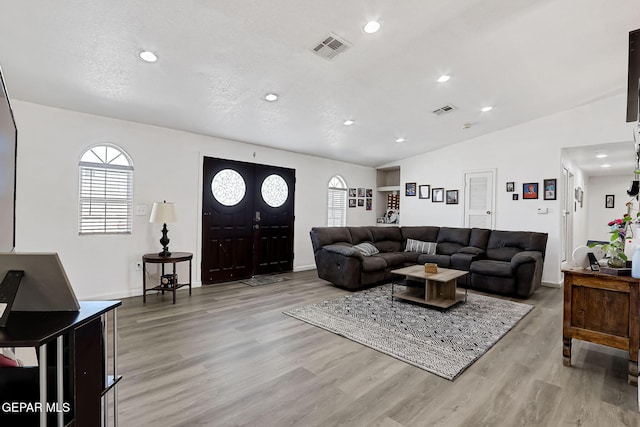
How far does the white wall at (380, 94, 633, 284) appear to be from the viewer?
4863 millimetres

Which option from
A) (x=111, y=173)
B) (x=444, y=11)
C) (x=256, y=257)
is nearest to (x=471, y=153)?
(x=444, y=11)

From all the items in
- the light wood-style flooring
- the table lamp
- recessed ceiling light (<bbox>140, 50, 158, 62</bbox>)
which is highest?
recessed ceiling light (<bbox>140, 50, 158, 62</bbox>)

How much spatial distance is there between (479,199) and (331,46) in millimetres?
4697

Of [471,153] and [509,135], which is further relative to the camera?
[471,153]

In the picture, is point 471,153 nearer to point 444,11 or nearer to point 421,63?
point 421,63

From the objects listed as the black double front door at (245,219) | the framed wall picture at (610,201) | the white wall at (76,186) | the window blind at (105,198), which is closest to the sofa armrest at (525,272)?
the black double front door at (245,219)

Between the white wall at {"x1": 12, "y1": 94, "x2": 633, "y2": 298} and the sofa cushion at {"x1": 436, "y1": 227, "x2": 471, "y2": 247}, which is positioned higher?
the white wall at {"x1": 12, "y1": 94, "x2": 633, "y2": 298}

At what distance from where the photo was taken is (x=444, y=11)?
259 cm

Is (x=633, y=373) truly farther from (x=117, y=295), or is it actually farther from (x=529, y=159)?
(x=117, y=295)

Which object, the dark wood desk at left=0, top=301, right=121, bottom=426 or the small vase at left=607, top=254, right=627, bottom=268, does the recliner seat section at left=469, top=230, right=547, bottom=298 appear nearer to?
the small vase at left=607, top=254, right=627, bottom=268

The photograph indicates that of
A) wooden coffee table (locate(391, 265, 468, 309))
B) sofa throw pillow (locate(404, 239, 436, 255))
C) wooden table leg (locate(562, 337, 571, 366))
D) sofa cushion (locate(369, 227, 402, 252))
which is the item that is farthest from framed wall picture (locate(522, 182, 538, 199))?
wooden table leg (locate(562, 337, 571, 366))

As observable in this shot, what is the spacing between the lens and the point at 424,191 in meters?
7.01

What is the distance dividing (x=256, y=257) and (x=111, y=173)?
103 inches

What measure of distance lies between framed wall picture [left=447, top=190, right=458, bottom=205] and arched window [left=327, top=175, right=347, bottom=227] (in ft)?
7.41
